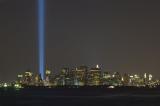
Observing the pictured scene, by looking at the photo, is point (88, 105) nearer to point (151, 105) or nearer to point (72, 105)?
point (72, 105)

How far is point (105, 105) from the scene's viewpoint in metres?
85.2

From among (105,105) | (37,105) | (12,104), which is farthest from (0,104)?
(105,105)

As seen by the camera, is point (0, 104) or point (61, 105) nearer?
point (0, 104)

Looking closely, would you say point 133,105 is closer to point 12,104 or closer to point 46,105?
point 46,105

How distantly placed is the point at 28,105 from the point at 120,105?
13.1 metres

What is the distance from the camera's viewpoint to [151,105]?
82.8 metres

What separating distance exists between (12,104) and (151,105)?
19.9 meters

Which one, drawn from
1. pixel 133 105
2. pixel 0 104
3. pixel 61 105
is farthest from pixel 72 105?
pixel 0 104

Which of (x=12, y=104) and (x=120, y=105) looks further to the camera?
(x=120, y=105)

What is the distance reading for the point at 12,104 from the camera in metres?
76.6

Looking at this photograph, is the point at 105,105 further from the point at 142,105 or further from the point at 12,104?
the point at 12,104

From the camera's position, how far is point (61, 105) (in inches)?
3381

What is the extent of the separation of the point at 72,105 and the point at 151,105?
11260 millimetres

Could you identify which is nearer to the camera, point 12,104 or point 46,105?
point 12,104
